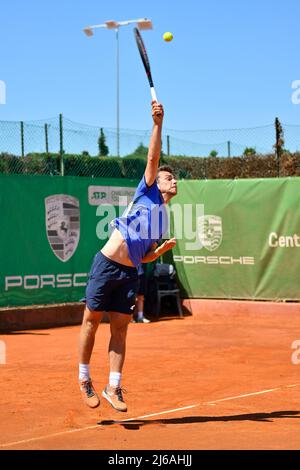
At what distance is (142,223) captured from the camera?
661 cm

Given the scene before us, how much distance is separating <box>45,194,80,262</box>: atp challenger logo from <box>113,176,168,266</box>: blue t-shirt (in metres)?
6.92

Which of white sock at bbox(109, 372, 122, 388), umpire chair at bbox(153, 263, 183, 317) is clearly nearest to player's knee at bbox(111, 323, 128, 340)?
white sock at bbox(109, 372, 122, 388)

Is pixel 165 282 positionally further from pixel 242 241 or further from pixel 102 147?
pixel 102 147

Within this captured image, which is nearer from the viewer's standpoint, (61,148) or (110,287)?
(110,287)

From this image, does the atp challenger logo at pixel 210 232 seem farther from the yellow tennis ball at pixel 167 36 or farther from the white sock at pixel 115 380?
the white sock at pixel 115 380

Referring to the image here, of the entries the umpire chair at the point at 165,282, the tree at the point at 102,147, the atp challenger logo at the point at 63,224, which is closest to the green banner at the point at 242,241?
the umpire chair at the point at 165,282

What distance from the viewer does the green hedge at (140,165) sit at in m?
14.9

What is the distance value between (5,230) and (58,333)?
1.78m

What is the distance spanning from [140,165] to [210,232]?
2.85 m

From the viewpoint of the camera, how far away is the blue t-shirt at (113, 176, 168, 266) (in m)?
6.61

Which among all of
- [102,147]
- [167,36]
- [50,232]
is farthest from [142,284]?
[167,36]

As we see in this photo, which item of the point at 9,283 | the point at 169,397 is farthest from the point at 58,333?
the point at 169,397

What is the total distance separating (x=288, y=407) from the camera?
22.4ft
